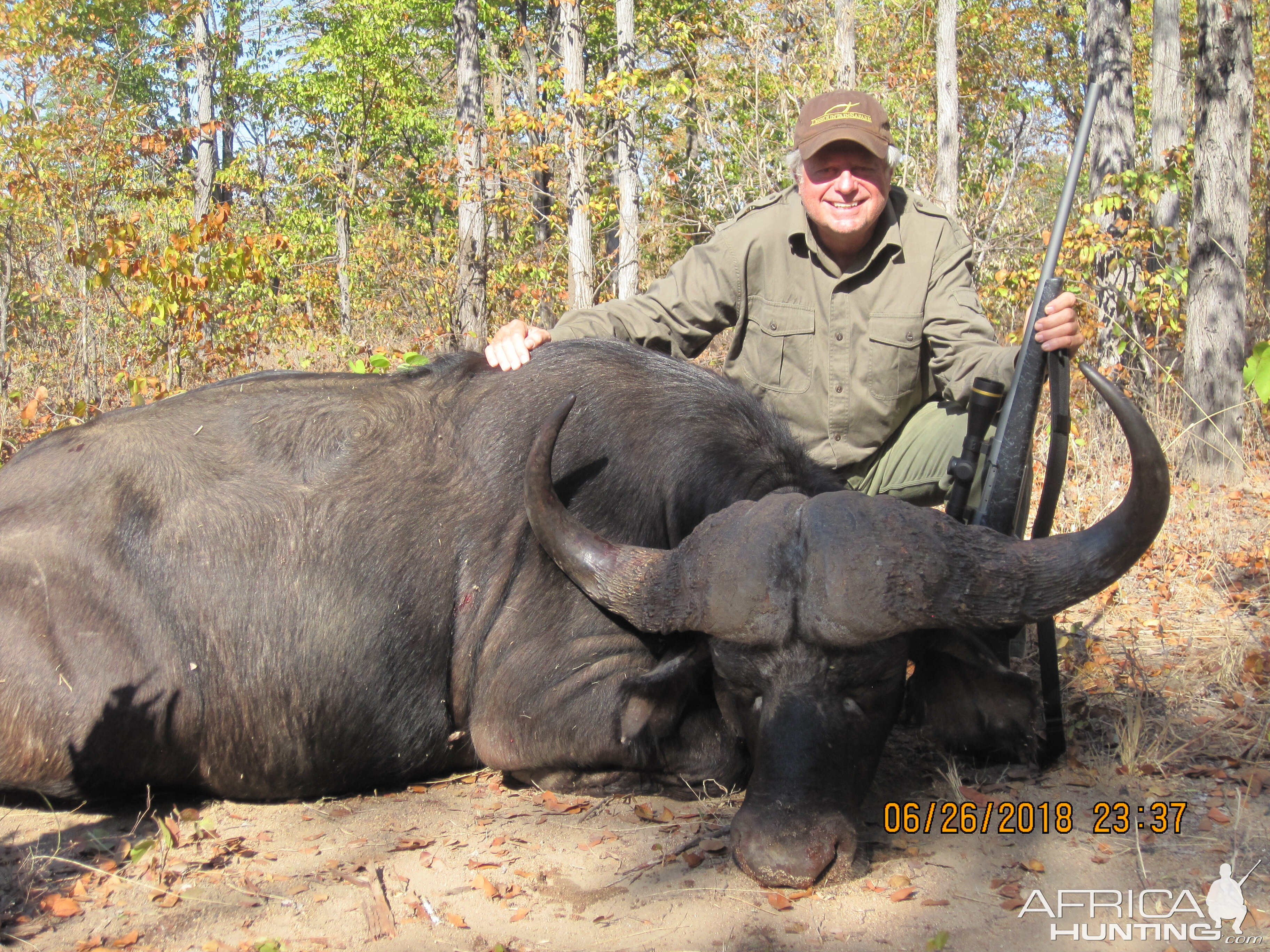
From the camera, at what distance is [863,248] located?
455 cm

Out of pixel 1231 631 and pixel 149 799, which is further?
pixel 1231 631

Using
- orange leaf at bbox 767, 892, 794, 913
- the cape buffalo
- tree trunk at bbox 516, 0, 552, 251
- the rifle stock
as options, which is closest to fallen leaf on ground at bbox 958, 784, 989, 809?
the cape buffalo

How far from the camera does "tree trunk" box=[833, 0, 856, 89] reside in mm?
13016

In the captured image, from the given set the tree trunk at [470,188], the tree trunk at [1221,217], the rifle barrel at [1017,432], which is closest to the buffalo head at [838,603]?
the rifle barrel at [1017,432]

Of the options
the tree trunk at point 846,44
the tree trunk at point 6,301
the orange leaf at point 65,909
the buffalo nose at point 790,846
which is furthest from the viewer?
the tree trunk at point 846,44

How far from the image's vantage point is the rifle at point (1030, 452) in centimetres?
337

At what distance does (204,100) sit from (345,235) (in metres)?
3.51

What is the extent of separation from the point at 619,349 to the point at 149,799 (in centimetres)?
225

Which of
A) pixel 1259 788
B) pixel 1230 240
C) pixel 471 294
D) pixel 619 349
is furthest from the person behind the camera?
pixel 471 294

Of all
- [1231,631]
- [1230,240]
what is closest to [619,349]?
[1231,631]

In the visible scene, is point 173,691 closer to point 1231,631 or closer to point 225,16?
point 1231,631

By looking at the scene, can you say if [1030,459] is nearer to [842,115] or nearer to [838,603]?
[838,603]

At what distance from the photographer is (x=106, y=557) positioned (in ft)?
10.9

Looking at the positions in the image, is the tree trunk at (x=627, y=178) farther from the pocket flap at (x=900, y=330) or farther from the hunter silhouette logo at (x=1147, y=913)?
the hunter silhouette logo at (x=1147, y=913)
